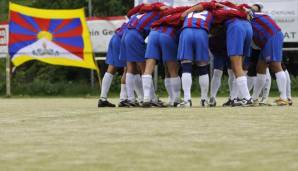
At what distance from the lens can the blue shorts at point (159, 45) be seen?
9.67m

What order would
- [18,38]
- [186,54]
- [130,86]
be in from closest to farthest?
[186,54] → [130,86] → [18,38]

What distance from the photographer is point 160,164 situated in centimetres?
341

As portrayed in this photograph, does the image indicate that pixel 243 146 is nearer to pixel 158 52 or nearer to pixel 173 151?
pixel 173 151

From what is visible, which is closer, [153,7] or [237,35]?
[237,35]

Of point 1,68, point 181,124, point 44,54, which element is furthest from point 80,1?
point 181,124

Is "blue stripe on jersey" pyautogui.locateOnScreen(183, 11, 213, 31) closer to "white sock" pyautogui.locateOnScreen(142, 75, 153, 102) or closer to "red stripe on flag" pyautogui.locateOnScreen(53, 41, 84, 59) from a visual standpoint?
"white sock" pyautogui.locateOnScreen(142, 75, 153, 102)

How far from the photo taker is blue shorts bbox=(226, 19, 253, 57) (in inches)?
363

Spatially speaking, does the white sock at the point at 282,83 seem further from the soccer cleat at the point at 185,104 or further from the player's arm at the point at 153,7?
the player's arm at the point at 153,7

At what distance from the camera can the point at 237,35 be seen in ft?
30.2

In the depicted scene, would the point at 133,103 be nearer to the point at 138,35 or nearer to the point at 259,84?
the point at 138,35

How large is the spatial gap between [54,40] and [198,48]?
33.5ft

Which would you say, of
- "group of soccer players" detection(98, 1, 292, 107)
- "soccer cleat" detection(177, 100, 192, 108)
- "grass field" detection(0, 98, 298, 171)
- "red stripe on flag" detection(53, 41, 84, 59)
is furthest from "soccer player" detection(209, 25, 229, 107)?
"red stripe on flag" detection(53, 41, 84, 59)

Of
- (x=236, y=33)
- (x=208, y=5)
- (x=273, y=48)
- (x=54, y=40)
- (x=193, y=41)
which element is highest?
(x=208, y=5)

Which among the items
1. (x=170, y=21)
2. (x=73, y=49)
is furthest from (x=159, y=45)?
(x=73, y=49)
